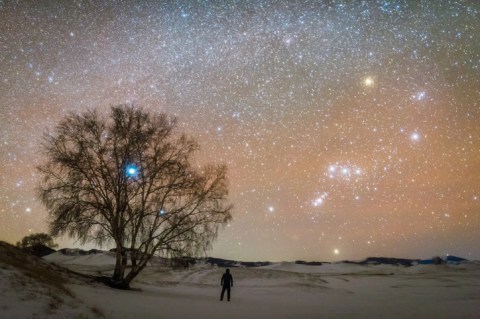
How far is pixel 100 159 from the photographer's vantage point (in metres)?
21.3

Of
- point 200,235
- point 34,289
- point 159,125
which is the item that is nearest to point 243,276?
point 200,235

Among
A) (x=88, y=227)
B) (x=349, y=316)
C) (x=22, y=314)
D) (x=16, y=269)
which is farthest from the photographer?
(x=88, y=227)

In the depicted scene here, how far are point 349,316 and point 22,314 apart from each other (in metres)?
12.6

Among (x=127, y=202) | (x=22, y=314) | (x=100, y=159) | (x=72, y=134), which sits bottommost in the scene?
(x=22, y=314)

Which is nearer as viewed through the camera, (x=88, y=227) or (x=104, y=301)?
(x=104, y=301)

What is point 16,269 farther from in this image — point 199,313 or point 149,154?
point 149,154

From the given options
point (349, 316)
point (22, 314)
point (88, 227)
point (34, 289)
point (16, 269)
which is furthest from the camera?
point (88, 227)

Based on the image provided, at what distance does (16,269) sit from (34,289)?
2.48 meters

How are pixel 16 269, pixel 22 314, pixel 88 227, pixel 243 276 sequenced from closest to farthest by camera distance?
pixel 22 314 < pixel 16 269 < pixel 88 227 < pixel 243 276

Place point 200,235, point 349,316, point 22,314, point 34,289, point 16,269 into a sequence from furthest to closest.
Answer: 1. point 200,235
2. point 349,316
3. point 16,269
4. point 34,289
5. point 22,314

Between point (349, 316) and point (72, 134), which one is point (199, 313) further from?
point (72, 134)

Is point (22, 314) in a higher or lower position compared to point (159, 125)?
lower

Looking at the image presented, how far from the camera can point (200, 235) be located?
2212cm

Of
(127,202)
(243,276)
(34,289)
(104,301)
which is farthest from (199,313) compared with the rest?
(243,276)
